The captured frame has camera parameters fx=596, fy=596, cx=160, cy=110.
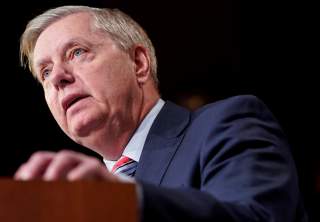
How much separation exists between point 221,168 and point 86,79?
557mm

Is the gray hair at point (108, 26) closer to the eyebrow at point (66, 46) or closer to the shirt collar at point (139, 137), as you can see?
the eyebrow at point (66, 46)

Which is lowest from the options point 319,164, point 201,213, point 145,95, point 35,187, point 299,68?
point 319,164

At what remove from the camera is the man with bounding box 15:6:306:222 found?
76 cm

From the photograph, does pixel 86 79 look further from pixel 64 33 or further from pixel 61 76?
pixel 64 33

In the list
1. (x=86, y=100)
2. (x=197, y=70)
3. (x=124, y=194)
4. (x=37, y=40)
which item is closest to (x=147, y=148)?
(x=86, y=100)

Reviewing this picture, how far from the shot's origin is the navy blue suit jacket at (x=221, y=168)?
78 cm

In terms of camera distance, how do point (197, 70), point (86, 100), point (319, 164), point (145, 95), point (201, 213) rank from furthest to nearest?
point (197, 70), point (319, 164), point (145, 95), point (86, 100), point (201, 213)

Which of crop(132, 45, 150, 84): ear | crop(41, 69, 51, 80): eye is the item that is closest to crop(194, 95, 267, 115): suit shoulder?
crop(132, 45, 150, 84): ear

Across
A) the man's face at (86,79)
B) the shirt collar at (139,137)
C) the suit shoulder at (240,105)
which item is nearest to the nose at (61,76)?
the man's face at (86,79)

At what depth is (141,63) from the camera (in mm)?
1646

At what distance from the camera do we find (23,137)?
2.64m

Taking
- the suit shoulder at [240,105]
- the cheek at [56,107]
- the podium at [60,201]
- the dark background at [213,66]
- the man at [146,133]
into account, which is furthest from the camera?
the dark background at [213,66]

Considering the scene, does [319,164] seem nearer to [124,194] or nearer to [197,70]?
[197,70]

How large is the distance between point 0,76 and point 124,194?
6.83 ft
